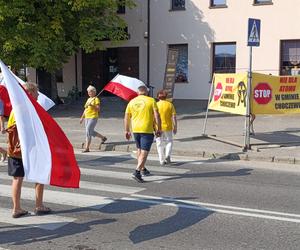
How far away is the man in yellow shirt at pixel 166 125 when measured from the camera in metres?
10.9

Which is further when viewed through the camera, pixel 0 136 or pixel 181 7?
pixel 181 7

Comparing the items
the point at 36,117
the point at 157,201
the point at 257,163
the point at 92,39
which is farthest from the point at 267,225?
the point at 92,39

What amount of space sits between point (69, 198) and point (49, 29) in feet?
46.6

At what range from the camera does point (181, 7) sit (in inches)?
1019

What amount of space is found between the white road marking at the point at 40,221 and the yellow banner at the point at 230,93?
705cm

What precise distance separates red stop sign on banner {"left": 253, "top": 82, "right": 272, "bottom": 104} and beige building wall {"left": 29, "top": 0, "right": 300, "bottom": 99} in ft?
37.2

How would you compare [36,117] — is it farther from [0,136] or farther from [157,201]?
[0,136]

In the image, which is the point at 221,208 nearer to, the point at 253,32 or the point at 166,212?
the point at 166,212

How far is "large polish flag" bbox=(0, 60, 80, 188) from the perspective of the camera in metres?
6.04

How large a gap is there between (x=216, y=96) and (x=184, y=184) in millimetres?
5540

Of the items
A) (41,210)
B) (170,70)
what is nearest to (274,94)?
(170,70)

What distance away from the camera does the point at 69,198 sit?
778 centimetres

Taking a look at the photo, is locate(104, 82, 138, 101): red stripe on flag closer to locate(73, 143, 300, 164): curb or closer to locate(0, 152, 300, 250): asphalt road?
→ locate(73, 143, 300, 164): curb

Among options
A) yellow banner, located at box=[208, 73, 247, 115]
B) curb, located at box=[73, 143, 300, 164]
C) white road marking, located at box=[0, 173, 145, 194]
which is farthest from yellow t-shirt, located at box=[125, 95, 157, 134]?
yellow banner, located at box=[208, 73, 247, 115]
